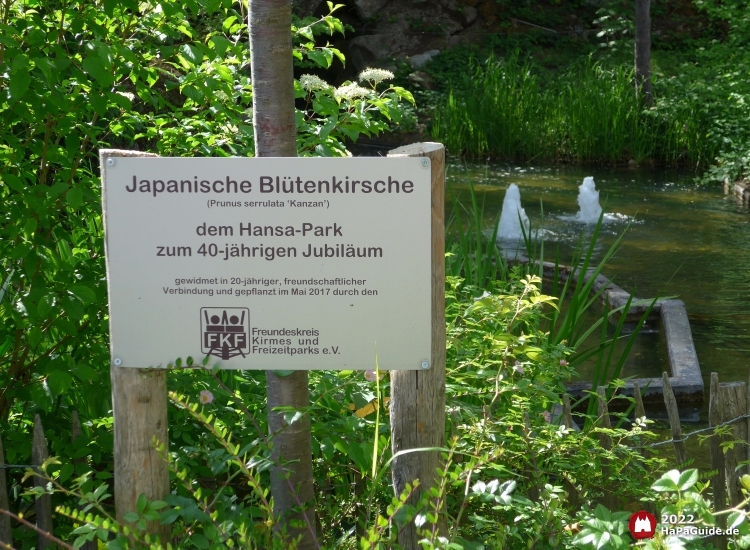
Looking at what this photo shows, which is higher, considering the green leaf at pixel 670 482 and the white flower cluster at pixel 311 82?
the white flower cluster at pixel 311 82

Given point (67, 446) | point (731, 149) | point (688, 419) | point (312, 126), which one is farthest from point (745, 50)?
point (67, 446)

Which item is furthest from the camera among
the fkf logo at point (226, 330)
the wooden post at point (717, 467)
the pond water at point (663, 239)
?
the pond water at point (663, 239)

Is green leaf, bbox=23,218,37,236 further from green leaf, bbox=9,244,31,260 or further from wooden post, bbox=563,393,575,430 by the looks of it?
wooden post, bbox=563,393,575,430

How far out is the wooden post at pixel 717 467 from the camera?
7.94ft

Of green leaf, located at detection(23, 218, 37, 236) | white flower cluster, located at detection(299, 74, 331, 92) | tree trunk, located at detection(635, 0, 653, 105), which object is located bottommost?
green leaf, located at detection(23, 218, 37, 236)

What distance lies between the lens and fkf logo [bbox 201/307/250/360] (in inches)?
77.6

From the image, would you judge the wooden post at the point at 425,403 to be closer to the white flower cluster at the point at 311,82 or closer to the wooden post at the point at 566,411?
the wooden post at the point at 566,411

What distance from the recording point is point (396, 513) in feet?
6.18

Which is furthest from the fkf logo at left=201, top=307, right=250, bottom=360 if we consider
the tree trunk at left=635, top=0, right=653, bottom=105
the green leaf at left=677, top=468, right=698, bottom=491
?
the tree trunk at left=635, top=0, right=653, bottom=105

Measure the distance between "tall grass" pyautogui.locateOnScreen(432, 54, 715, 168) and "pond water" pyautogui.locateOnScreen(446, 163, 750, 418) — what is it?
0.52 meters

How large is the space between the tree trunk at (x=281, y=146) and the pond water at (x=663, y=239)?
6.08ft

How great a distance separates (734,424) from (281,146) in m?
1.51

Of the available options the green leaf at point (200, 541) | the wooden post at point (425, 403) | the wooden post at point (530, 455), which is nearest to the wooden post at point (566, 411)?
the wooden post at point (530, 455)

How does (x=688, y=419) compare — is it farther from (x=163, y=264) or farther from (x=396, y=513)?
(x=163, y=264)
